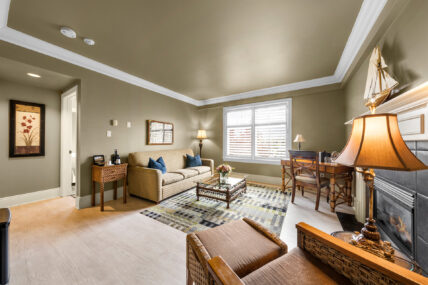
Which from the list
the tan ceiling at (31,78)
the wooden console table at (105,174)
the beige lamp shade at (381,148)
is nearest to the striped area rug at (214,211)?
the wooden console table at (105,174)

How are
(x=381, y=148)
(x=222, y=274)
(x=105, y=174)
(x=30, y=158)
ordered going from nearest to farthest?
(x=222, y=274) → (x=381, y=148) → (x=105, y=174) → (x=30, y=158)

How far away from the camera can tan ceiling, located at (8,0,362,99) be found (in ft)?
5.73

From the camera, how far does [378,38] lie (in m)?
1.94

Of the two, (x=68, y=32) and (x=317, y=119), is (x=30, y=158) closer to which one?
(x=68, y=32)

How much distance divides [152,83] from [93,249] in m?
3.42

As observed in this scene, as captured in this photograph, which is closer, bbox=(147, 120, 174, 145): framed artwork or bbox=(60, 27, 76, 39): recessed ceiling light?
bbox=(60, 27, 76, 39): recessed ceiling light

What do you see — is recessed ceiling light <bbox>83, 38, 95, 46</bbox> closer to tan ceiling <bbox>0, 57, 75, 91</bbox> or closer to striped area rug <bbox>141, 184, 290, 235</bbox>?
tan ceiling <bbox>0, 57, 75, 91</bbox>

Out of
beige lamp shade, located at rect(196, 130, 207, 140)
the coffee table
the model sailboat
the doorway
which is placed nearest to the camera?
the model sailboat

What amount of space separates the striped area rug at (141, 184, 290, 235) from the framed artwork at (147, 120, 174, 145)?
1614mm

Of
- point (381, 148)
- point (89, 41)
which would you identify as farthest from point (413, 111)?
point (89, 41)

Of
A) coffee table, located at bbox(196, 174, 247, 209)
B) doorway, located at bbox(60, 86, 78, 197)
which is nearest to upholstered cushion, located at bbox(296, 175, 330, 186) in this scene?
coffee table, located at bbox(196, 174, 247, 209)

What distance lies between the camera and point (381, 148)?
33.8 inches

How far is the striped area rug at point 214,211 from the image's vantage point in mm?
2287

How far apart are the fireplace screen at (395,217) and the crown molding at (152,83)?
189cm
